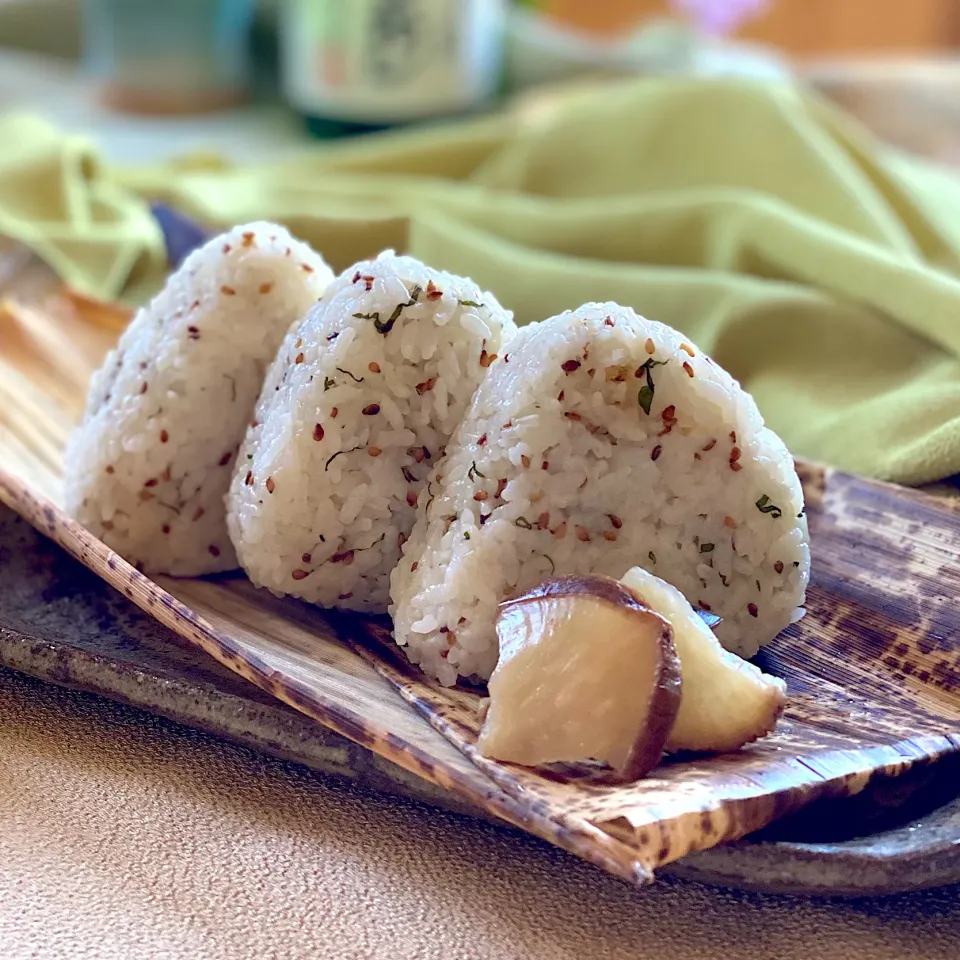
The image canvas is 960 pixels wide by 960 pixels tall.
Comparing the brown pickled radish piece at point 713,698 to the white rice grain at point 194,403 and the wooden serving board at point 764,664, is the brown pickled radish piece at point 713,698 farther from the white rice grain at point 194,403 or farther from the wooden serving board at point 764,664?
the white rice grain at point 194,403

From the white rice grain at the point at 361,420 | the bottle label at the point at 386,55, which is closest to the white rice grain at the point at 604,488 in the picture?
the white rice grain at the point at 361,420

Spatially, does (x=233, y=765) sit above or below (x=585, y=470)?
below

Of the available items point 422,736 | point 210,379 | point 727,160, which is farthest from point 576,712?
point 727,160

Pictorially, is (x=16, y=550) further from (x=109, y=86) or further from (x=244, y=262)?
(x=109, y=86)

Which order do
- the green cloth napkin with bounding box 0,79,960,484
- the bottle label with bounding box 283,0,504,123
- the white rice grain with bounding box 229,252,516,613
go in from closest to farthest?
the white rice grain with bounding box 229,252,516,613, the green cloth napkin with bounding box 0,79,960,484, the bottle label with bounding box 283,0,504,123

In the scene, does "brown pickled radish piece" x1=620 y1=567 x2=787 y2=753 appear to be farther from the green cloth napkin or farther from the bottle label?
the bottle label

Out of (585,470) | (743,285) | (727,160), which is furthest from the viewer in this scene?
(727,160)

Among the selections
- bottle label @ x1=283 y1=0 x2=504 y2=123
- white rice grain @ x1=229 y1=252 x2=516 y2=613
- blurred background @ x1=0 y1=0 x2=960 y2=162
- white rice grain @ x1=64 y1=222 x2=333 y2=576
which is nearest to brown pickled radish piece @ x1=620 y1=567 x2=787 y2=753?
white rice grain @ x1=229 y1=252 x2=516 y2=613
